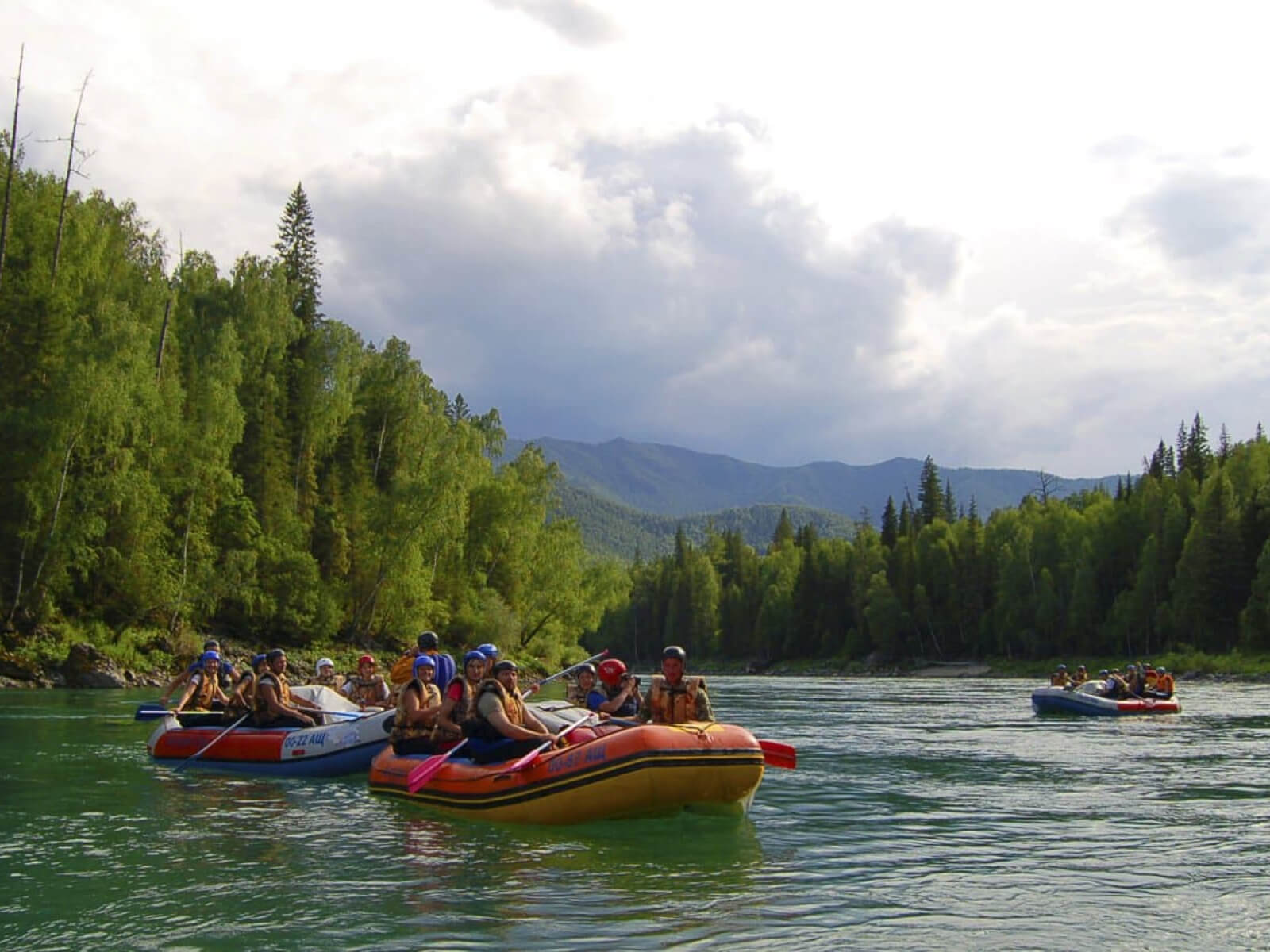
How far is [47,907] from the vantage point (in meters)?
9.47

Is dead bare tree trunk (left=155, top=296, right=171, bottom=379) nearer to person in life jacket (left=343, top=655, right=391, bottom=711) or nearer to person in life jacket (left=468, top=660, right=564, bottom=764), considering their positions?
person in life jacket (left=343, top=655, right=391, bottom=711)

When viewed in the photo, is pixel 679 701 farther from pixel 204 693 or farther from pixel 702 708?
pixel 204 693

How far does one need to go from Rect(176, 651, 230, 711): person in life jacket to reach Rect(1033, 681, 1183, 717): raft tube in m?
23.8

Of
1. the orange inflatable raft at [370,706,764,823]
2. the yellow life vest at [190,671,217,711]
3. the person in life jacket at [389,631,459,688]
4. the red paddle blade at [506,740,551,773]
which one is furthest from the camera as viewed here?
the yellow life vest at [190,671,217,711]

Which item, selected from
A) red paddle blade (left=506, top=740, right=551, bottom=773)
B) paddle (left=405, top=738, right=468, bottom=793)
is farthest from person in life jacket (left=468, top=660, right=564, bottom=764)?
paddle (left=405, top=738, right=468, bottom=793)

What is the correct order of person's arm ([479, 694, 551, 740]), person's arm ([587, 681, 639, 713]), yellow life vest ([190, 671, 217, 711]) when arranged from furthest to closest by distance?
yellow life vest ([190, 671, 217, 711])
person's arm ([587, 681, 639, 713])
person's arm ([479, 694, 551, 740])

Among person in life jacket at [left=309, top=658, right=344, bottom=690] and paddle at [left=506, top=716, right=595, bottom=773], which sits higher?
person in life jacket at [left=309, top=658, right=344, bottom=690]

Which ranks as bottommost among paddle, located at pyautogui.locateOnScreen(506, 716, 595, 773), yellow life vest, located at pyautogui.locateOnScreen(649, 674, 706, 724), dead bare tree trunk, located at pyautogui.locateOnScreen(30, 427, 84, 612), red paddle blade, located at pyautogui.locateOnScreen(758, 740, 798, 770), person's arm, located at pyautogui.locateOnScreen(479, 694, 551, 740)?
red paddle blade, located at pyautogui.locateOnScreen(758, 740, 798, 770)

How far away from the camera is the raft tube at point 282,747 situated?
1789 centimetres

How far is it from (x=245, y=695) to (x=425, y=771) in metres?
6.61

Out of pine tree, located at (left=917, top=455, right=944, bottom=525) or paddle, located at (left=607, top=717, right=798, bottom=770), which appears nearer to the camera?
paddle, located at (left=607, top=717, right=798, bottom=770)

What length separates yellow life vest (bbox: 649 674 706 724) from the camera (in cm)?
1344

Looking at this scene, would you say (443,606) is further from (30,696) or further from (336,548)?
(30,696)

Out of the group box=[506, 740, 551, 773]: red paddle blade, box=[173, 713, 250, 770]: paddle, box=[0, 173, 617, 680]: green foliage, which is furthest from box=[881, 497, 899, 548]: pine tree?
box=[506, 740, 551, 773]: red paddle blade
